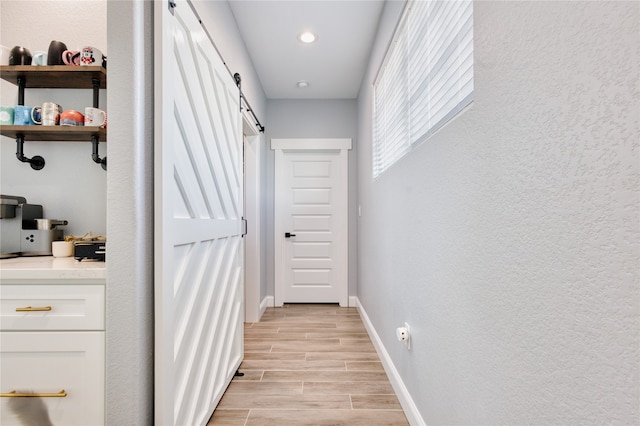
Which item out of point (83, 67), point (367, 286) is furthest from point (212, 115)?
point (367, 286)

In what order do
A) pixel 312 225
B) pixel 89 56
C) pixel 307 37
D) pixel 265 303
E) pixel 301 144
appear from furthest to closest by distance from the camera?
1. pixel 312 225
2. pixel 301 144
3. pixel 265 303
4. pixel 307 37
5. pixel 89 56

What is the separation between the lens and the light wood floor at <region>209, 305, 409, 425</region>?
1.83m

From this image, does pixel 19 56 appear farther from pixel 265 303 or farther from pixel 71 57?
pixel 265 303

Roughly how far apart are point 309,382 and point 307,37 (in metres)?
2.70

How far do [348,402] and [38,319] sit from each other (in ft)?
5.22

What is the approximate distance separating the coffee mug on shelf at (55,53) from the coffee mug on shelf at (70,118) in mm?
222

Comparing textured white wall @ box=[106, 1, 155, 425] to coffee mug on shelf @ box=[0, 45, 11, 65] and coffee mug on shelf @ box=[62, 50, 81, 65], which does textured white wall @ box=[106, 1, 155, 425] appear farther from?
coffee mug on shelf @ box=[0, 45, 11, 65]

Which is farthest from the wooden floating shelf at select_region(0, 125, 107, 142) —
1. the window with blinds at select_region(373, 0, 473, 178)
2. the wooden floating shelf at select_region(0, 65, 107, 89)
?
the window with blinds at select_region(373, 0, 473, 178)

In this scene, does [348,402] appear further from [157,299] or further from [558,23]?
[558,23]

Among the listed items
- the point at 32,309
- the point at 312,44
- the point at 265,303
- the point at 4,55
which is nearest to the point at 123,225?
the point at 32,309

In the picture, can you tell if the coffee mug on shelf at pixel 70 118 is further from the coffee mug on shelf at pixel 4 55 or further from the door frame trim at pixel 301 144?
the door frame trim at pixel 301 144

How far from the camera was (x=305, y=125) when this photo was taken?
4215mm

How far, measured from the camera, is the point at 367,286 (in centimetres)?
338

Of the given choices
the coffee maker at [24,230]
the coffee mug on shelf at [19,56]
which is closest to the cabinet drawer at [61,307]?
the coffee maker at [24,230]
